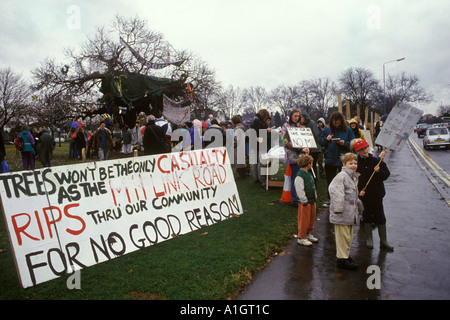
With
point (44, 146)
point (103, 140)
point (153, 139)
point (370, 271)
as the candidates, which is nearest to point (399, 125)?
point (370, 271)

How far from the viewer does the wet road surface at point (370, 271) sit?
3.40 metres

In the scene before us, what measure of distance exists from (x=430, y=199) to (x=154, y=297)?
7.26 meters

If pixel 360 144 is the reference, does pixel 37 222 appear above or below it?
below

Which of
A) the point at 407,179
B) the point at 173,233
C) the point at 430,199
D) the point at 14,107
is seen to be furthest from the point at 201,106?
the point at 14,107

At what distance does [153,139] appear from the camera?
25.4 feet

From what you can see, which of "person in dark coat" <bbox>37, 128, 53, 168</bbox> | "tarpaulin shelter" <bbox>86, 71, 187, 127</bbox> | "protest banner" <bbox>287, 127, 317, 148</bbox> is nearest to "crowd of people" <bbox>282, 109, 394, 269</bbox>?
"protest banner" <bbox>287, 127, 317, 148</bbox>

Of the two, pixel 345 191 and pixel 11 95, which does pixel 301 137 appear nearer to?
pixel 345 191

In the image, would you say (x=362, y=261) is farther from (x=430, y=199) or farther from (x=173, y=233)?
(x=430, y=199)

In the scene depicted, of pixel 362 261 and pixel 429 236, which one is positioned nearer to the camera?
pixel 362 261

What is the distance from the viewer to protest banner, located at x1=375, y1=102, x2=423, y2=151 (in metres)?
5.10

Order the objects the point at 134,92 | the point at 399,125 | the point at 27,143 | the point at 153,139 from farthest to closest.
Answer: the point at 134,92 < the point at 27,143 < the point at 153,139 < the point at 399,125

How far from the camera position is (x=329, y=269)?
159 inches

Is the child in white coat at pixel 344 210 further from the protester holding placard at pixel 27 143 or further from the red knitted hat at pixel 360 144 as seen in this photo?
the protester holding placard at pixel 27 143

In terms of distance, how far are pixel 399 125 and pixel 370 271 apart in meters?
2.51
